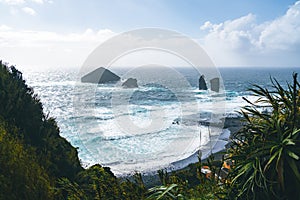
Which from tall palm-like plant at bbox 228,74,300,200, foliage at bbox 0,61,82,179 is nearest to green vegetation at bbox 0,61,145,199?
foliage at bbox 0,61,82,179

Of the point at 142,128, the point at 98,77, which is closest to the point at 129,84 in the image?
the point at 98,77

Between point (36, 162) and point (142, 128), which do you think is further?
point (142, 128)

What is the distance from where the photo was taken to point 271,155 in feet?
9.07

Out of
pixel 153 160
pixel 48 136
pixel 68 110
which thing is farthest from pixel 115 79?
pixel 48 136

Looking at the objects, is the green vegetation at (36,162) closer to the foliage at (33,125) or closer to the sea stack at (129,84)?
the foliage at (33,125)

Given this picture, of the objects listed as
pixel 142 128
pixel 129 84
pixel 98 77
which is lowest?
pixel 142 128

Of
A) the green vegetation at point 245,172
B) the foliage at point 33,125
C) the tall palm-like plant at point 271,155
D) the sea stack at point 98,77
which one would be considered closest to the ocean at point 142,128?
the foliage at point 33,125

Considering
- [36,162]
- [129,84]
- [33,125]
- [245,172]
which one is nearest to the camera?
[245,172]

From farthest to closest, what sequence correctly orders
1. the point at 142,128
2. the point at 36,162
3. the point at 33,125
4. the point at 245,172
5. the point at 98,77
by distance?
the point at 98,77 < the point at 142,128 < the point at 33,125 < the point at 36,162 < the point at 245,172

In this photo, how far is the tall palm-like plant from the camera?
271 cm

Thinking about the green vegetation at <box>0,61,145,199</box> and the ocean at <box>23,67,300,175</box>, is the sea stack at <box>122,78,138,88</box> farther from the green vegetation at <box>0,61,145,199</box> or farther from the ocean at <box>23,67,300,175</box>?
the green vegetation at <box>0,61,145,199</box>

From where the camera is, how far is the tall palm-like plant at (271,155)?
2707 mm

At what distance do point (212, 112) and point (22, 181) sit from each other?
34496 mm

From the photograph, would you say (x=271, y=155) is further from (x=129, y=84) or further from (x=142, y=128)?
(x=129, y=84)
